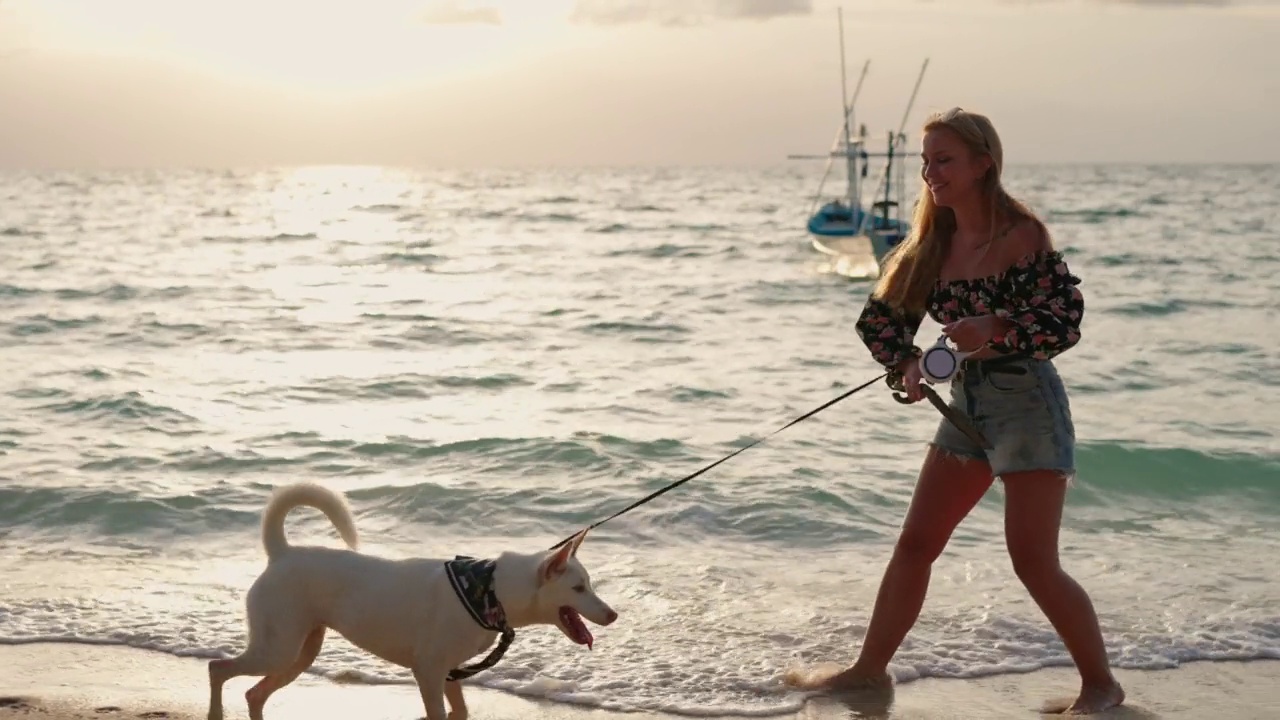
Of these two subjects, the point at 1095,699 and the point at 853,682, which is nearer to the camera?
the point at 1095,699

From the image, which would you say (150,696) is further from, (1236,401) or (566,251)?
(566,251)

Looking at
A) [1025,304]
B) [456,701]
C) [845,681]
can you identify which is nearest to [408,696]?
[456,701]

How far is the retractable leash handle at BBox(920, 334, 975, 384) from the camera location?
186 inches

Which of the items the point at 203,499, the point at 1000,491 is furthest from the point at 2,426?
the point at 1000,491

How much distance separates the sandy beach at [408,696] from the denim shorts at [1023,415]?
1121 mm

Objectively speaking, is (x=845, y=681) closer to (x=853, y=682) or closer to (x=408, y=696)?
(x=853, y=682)

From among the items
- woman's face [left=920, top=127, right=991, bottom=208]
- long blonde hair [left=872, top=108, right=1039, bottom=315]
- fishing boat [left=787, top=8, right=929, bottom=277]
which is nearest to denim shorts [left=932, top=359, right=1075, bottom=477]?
long blonde hair [left=872, top=108, right=1039, bottom=315]

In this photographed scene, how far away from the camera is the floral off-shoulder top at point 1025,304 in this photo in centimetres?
468

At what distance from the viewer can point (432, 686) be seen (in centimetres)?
468

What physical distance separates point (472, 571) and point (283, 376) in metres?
10.1

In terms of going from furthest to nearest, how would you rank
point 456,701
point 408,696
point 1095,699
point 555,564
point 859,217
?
point 859,217
point 408,696
point 1095,699
point 456,701
point 555,564

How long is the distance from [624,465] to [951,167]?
5712mm

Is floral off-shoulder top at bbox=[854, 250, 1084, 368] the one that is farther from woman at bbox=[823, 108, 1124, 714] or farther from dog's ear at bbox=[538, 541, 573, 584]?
dog's ear at bbox=[538, 541, 573, 584]

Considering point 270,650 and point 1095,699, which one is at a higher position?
point 270,650
